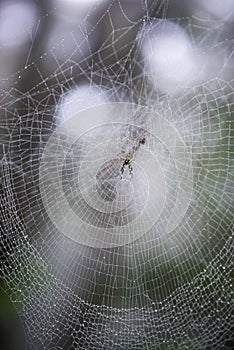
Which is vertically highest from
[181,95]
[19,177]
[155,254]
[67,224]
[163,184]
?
[181,95]

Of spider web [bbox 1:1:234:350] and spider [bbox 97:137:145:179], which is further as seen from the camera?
spider web [bbox 1:1:234:350]

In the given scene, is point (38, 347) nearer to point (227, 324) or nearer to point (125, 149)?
point (227, 324)

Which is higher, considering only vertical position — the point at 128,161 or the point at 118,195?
the point at 128,161

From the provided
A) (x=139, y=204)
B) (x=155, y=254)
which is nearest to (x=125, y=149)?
(x=139, y=204)

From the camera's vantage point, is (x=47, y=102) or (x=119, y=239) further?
(x=119, y=239)

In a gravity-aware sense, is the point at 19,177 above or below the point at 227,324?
above

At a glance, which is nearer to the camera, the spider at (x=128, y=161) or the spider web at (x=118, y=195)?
the spider at (x=128, y=161)

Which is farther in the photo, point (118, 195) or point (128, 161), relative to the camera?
point (118, 195)

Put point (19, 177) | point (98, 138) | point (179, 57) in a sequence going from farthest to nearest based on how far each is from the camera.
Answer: point (19, 177)
point (98, 138)
point (179, 57)
